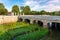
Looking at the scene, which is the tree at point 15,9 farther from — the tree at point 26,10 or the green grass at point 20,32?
the green grass at point 20,32

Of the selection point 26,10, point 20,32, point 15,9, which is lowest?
point 20,32

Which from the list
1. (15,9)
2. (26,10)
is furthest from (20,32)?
(26,10)

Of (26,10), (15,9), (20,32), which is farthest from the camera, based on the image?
(26,10)

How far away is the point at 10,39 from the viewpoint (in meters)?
27.0

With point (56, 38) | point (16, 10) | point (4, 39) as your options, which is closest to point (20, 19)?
point (16, 10)

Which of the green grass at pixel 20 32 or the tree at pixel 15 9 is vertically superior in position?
the tree at pixel 15 9

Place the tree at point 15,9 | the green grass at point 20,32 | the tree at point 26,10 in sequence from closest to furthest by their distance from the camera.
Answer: the green grass at point 20,32, the tree at point 15,9, the tree at point 26,10

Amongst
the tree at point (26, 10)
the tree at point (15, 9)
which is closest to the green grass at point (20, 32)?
the tree at point (15, 9)

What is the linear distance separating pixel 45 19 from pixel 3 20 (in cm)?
1070

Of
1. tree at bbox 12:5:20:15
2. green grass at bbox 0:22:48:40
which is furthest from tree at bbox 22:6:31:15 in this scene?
green grass at bbox 0:22:48:40

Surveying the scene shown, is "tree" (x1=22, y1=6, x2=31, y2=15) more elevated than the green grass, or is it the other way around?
"tree" (x1=22, y1=6, x2=31, y2=15)

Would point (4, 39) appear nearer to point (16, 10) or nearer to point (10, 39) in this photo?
point (10, 39)

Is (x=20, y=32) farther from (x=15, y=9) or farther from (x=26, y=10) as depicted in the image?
(x=26, y=10)

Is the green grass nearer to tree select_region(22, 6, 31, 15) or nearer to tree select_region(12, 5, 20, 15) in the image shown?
tree select_region(12, 5, 20, 15)
